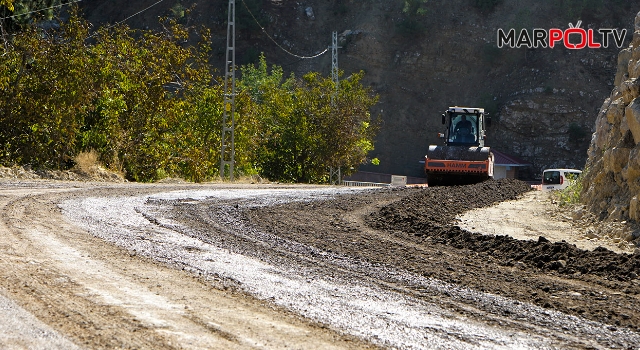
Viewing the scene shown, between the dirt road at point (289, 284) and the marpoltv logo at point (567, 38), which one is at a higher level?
the marpoltv logo at point (567, 38)

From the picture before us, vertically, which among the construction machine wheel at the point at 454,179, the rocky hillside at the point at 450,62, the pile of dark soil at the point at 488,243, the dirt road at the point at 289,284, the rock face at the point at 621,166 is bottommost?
the construction machine wheel at the point at 454,179

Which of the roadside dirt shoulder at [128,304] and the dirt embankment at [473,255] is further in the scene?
the dirt embankment at [473,255]

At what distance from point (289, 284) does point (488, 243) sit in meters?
4.94

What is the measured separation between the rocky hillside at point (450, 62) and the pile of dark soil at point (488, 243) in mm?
49464

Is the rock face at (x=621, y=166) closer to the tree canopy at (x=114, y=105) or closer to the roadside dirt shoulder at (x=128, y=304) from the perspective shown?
the roadside dirt shoulder at (x=128, y=304)

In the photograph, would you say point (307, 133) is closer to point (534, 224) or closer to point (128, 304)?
point (534, 224)

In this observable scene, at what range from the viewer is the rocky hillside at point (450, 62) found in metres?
67.5

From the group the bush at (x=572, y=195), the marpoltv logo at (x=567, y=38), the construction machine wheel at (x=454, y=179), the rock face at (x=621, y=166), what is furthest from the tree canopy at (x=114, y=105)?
the marpoltv logo at (x=567, y=38)

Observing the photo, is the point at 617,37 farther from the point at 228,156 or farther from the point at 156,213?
the point at 156,213

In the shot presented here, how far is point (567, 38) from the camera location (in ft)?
237

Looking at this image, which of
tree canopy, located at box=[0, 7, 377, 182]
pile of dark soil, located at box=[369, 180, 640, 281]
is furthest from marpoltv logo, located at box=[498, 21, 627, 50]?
pile of dark soil, located at box=[369, 180, 640, 281]

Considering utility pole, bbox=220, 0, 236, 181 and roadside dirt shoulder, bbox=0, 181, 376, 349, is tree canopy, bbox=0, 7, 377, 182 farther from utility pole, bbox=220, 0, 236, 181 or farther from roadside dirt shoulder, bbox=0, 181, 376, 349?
roadside dirt shoulder, bbox=0, 181, 376, 349

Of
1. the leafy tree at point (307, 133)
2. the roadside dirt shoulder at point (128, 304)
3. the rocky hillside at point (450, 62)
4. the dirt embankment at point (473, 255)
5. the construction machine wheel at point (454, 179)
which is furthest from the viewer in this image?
the rocky hillside at point (450, 62)

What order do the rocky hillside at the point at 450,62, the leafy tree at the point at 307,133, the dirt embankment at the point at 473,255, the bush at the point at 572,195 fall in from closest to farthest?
the dirt embankment at the point at 473,255, the bush at the point at 572,195, the leafy tree at the point at 307,133, the rocky hillside at the point at 450,62
